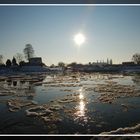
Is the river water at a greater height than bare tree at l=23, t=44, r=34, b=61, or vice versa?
bare tree at l=23, t=44, r=34, b=61

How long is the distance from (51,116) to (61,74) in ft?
5.74

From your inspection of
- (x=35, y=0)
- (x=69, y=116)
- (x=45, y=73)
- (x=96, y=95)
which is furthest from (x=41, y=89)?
(x=35, y=0)

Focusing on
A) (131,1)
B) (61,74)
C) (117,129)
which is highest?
(131,1)

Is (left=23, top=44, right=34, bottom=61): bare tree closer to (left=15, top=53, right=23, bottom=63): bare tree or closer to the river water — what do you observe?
(left=15, top=53, right=23, bottom=63): bare tree

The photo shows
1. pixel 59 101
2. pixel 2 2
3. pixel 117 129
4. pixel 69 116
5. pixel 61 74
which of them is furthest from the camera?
pixel 61 74

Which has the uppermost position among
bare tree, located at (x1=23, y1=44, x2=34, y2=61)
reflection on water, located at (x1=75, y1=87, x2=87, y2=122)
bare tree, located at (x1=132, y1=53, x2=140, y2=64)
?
bare tree, located at (x1=23, y1=44, x2=34, y2=61)

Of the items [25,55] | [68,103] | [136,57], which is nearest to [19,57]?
[25,55]

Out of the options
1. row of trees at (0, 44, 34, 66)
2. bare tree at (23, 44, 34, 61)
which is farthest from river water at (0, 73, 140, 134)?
bare tree at (23, 44, 34, 61)

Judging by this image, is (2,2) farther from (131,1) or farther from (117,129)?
(117,129)

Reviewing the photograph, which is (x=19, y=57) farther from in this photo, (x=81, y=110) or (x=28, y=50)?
(x=81, y=110)

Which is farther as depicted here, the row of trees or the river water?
the row of trees

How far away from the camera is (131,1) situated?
3738 mm

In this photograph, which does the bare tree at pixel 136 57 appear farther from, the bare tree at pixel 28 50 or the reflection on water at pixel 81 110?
the bare tree at pixel 28 50

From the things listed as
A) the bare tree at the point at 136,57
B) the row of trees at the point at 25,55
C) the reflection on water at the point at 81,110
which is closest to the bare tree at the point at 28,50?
the row of trees at the point at 25,55
